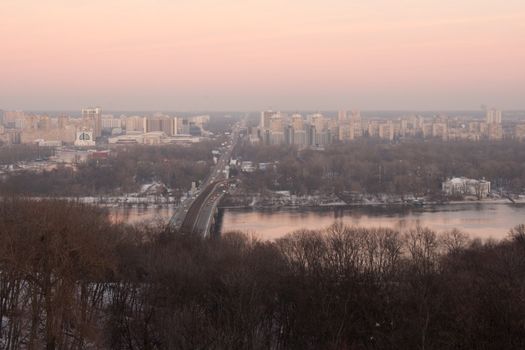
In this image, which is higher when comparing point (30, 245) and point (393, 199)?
point (30, 245)

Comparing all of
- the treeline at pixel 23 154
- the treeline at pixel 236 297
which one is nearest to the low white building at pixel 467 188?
the treeline at pixel 236 297

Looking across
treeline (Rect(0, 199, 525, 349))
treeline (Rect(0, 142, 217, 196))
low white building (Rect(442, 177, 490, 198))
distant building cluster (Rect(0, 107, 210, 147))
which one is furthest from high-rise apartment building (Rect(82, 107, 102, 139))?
treeline (Rect(0, 199, 525, 349))

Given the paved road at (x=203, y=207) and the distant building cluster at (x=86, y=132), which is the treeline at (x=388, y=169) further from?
the distant building cluster at (x=86, y=132)

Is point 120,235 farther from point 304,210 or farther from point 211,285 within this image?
point 304,210

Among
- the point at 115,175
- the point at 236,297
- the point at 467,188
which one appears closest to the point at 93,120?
the point at 115,175

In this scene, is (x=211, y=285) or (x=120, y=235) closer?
(x=211, y=285)

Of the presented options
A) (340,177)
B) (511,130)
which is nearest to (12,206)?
(340,177)

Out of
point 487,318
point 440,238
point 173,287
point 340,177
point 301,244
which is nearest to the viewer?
point 487,318
